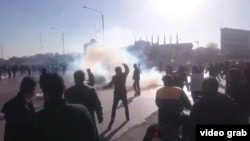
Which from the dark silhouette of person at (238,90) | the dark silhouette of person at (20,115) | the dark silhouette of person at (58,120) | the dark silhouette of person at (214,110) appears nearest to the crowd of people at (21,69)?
the dark silhouette of person at (238,90)

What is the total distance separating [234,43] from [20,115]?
371ft

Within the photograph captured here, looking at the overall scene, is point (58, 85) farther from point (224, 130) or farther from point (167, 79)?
point (167, 79)

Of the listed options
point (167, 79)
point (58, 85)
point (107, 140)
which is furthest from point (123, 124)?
point (58, 85)

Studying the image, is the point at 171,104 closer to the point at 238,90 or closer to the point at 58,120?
the point at 238,90

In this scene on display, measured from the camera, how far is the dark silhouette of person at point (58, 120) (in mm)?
3988

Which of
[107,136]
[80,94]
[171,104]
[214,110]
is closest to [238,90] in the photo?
[171,104]

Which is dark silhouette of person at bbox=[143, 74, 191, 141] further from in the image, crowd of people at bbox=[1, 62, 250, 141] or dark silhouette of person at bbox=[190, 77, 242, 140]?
dark silhouette of person at bbox=[190, 77, 242, 140]

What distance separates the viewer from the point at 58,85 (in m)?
4.11

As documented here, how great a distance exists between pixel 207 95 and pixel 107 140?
5.06m

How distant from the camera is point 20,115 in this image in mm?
4730

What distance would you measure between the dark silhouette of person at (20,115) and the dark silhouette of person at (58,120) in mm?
546

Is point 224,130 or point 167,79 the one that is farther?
point 167,79

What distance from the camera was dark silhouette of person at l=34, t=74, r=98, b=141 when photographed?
3.99m

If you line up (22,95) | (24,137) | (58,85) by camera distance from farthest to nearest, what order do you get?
1. (22,95)
2. (24,137)
3. (58,85)
